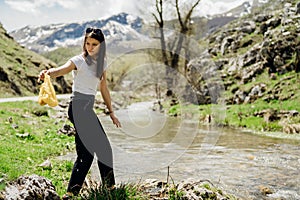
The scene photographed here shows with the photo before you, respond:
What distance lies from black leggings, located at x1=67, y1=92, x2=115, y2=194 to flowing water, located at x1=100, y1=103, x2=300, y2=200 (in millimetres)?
1088

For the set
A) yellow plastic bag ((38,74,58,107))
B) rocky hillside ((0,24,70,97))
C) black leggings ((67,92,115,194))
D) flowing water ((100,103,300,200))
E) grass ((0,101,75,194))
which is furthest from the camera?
rocky hillside ((0,24,70,97))

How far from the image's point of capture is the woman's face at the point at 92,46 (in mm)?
5206

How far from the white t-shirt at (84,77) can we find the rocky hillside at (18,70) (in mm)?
32797

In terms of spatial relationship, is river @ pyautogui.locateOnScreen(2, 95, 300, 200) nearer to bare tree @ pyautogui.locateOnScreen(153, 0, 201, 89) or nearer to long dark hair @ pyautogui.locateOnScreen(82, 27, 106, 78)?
long dark hair @ pyautogui.locateOnScreen(82, 27, 106, 78)

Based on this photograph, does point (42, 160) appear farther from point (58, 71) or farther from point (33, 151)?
point (58, 71)

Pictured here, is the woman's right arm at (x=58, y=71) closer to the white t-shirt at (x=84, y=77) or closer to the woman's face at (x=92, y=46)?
the white t-shirt at (x=84, y=77)

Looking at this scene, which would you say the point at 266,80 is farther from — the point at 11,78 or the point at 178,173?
the point at 11,78

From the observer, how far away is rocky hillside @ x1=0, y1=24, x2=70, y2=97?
133 feet

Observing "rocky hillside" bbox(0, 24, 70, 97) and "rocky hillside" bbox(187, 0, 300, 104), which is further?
"rocky hillside" bbox(0, 24, 70, 97)

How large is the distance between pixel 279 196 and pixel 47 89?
4.44 meters

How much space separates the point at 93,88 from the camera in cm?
531

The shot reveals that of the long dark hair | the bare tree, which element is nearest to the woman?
the long dark hair

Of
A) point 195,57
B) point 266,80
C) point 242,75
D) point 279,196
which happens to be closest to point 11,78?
point 195,57

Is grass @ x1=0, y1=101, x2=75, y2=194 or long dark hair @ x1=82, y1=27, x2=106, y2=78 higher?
long dark hair @ x1=82, y1=27, x2=106, y2=78
